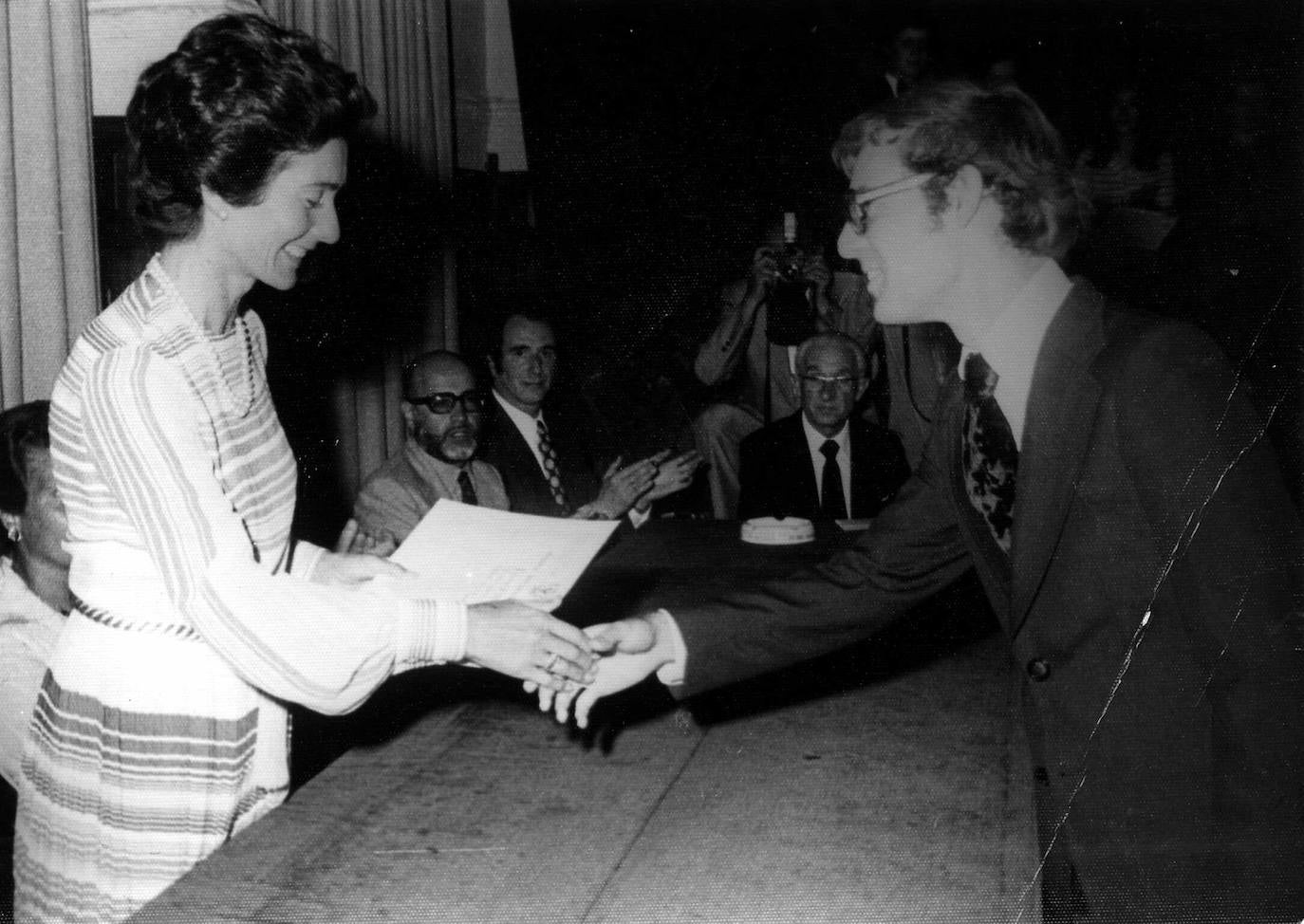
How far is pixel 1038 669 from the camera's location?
135 cm

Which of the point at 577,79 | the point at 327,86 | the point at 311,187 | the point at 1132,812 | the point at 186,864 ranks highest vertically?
the point at 577,79

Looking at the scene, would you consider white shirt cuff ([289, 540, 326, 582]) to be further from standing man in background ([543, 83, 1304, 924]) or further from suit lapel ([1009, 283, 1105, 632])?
suit lapel ([1009, 283, 1105, 632])

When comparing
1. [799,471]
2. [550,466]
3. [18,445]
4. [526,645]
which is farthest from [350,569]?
[799,471]

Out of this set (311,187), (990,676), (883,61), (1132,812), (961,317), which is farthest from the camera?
(883,61)

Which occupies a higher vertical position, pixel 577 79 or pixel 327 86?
pixel 577 79

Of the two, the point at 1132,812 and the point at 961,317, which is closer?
the point at 1132,812

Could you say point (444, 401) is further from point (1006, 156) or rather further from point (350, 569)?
point (1006, 156)

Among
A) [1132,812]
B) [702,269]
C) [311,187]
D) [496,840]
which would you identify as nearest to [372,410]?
[702,269]

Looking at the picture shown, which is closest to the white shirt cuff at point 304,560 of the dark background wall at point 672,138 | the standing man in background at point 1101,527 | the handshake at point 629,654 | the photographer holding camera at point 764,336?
the handshake at point 629,654

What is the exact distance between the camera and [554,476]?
3900mm

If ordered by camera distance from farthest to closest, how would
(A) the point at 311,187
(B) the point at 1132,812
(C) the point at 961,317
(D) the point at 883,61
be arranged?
(D) the point at 883,61 → (A) the point at 311,187 → (C) the point at 961,317 → (B) the point at 1132,812

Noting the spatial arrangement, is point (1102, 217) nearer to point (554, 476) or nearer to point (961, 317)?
point (554, 476)

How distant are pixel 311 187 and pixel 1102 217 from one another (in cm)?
337

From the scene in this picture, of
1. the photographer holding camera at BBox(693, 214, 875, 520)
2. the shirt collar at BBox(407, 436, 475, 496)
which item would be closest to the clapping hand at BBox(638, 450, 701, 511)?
the shirt collar at BBox(407, 436, 475, 496)
